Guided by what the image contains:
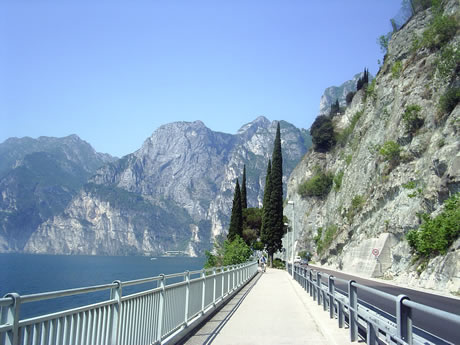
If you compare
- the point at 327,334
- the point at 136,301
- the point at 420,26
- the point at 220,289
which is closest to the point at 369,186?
the point at 420,26

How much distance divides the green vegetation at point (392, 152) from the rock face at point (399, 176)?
36cm

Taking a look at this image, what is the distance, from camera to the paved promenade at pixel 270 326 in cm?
916

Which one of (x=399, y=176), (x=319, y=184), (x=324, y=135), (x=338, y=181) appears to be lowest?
(x=399, y=176)

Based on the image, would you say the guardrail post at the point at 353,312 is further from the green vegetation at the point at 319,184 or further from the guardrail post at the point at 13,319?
the green vegetation at the point at 319,184

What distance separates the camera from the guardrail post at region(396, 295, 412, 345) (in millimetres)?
5141

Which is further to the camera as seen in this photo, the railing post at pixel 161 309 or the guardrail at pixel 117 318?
the railing post at pixel 161 309

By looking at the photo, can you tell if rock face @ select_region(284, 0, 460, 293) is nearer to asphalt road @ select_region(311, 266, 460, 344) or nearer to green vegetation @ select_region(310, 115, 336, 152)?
asphalt road @ select_region(311, 266, 460, 344)

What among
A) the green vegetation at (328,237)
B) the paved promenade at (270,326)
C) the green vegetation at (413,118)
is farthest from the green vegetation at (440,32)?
the paved promenade at (270,326)

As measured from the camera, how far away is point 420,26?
161 ft

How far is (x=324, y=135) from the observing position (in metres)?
88.4

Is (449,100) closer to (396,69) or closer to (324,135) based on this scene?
(396,69)

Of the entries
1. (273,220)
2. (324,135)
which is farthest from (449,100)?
(324,135)

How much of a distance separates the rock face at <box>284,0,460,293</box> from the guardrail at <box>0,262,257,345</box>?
16.2 m

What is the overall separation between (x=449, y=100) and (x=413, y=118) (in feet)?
18.9
